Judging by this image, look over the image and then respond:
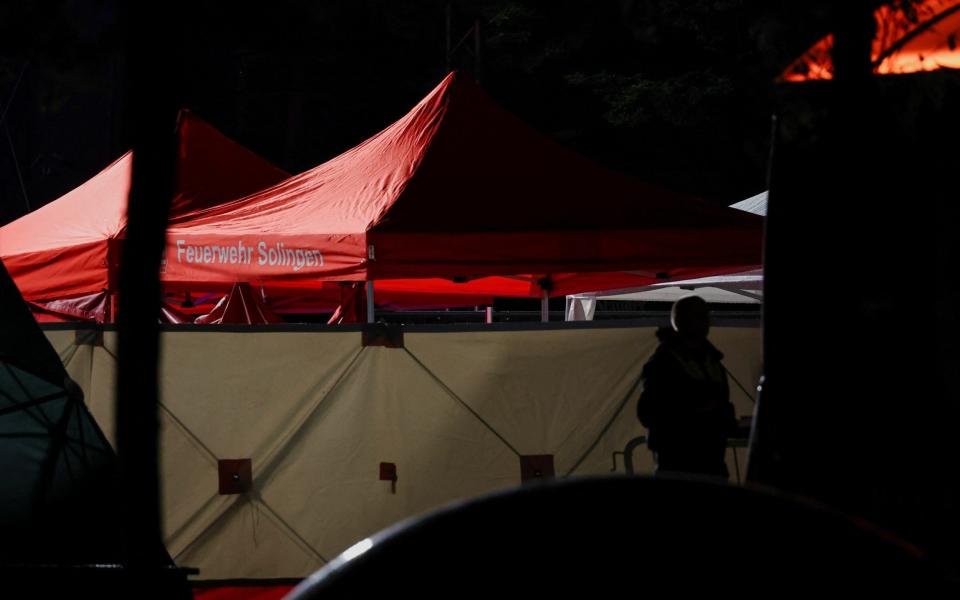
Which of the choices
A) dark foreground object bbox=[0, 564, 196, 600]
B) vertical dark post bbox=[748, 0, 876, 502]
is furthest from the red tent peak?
vertical dark post bbox=[748, 0, 876, 502]

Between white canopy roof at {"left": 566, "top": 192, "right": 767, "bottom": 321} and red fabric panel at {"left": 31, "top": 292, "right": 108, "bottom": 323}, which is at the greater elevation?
white canopy roof at {"left": 566, "top": 192, "right": 767, "bottom": 321}

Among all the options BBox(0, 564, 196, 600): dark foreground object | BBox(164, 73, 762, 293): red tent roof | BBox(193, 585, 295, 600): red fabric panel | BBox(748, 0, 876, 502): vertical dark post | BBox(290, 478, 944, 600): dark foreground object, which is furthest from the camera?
BBox(164, 73, 762, 293): red tent roof

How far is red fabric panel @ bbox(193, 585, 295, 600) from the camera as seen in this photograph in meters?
7.56

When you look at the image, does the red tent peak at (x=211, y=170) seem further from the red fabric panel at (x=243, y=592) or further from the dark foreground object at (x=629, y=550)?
the dark foreground object at (x=629, y=550)

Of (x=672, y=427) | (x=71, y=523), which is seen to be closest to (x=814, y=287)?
(x=672, y=427)

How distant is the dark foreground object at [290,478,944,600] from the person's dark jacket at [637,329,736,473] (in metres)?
3.87

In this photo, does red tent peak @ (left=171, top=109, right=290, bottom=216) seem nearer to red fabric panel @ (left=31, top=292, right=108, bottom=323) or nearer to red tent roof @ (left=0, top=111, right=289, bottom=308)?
red tent roof @ (left=0, top=111, right=289, bottom=308)

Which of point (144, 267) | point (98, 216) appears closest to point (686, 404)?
point (144, 267)

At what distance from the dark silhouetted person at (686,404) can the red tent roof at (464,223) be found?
7.71 ft

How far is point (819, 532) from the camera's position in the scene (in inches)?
101

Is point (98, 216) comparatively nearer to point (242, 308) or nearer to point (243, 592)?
point (242, 308)

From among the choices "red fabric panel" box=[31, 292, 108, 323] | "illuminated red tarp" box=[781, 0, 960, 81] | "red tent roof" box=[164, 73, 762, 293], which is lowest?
"red fabric panel" box=[31, 292, 108, 323]

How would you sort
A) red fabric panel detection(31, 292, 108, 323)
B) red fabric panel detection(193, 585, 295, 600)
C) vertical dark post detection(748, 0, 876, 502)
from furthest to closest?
red fabric panel detection(31, 292, 108, 323) → red fabric panel detection(193, 585, 295, 600) → vertical dark post detection(748, 0, 876, 502)

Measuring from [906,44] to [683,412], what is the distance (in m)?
2.43
